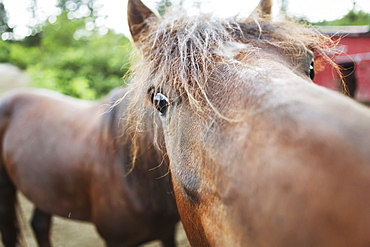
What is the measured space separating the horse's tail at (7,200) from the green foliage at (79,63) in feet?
7.57

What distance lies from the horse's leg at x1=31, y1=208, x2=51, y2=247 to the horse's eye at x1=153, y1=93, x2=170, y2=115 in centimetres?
282

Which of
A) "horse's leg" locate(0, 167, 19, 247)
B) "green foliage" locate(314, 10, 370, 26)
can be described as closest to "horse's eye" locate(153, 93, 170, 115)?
"horse's leg" locate(0, 167, 19, 247)

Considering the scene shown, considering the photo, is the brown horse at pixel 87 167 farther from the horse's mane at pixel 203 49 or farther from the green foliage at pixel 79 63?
the green foliage at pixel 79 63

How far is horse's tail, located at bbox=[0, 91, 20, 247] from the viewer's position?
3.12 metres

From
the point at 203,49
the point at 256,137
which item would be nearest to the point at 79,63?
the point at 203,49

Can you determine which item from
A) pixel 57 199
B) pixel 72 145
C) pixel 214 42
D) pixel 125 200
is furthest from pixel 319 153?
pixel 57 199

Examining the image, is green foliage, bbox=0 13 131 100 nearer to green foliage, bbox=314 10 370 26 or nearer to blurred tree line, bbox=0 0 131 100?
blurred tree line, bbox=0 0 131 100

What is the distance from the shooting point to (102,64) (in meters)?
8.98

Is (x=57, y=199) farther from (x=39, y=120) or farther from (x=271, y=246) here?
(x=271, y=246)

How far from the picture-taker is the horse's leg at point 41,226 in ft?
10.9

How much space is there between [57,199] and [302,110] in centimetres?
244

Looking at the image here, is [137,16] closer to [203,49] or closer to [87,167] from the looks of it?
[203,49]

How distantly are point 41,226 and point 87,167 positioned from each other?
1.59m

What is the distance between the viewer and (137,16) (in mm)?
1720
